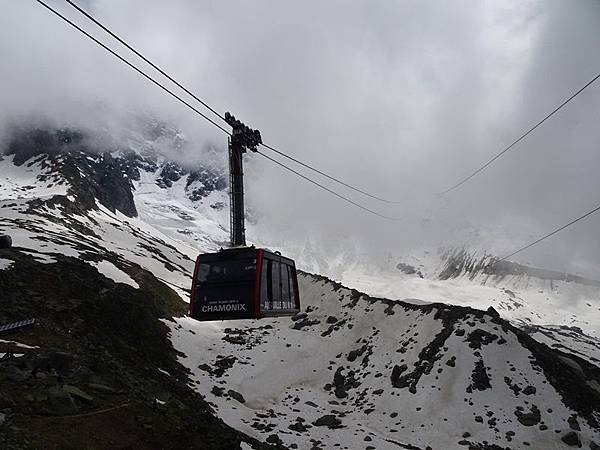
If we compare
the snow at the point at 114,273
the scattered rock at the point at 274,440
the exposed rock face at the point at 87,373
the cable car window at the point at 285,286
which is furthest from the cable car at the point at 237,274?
the snow at the point at 114,273

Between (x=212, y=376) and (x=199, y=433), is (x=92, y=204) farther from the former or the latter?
(x=199, y=433)

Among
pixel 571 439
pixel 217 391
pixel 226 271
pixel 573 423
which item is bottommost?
pixel 217 391

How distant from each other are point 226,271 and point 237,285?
1.05 m

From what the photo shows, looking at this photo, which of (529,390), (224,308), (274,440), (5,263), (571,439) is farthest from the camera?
(529,390)

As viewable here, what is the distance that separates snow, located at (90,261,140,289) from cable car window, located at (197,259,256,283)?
43.6 meters

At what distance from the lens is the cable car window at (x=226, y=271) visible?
2408 cm

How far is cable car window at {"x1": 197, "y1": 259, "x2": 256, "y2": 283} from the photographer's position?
2408 cm

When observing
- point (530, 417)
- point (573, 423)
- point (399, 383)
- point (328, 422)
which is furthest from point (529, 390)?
point (328, 422)

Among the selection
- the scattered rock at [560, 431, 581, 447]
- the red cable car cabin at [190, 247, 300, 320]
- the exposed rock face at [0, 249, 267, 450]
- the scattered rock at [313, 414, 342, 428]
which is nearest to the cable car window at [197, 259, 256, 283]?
the red cable car cabin at [190, 247, 300, 320]

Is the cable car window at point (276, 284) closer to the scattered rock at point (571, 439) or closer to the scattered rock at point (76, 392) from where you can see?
the scattered rock at point (76, 392)

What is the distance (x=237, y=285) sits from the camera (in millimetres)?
24234

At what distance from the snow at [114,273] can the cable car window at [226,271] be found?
1717 inches

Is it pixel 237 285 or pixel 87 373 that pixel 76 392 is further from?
pixel 237 285

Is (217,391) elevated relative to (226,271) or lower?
lower
